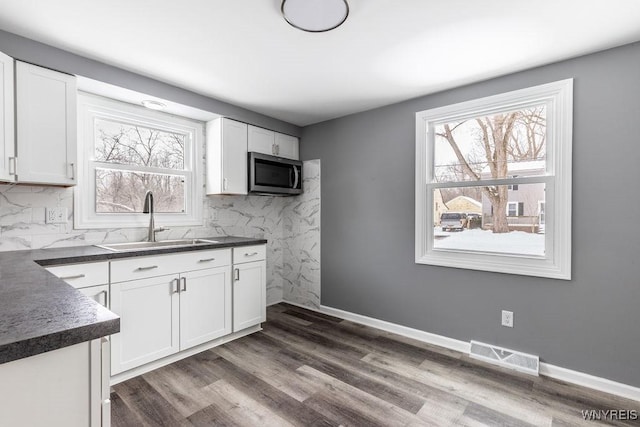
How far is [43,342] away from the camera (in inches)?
26.4

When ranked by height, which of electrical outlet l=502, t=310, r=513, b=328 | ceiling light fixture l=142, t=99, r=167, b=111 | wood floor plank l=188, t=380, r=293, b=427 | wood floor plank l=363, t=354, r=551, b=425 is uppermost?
ceiling light fixture l=142, t=99, r=167, b=111

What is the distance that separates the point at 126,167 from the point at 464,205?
3.01 meters

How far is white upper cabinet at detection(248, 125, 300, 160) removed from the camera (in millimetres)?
3416

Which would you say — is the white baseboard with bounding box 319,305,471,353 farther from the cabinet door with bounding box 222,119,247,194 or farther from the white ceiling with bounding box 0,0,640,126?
the white ceiling with bounding box 0,0,640,126

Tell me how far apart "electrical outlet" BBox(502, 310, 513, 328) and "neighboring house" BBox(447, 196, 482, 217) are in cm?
84

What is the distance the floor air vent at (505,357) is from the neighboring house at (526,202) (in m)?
0.97

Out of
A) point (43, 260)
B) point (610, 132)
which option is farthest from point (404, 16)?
Result: point (43, 260)

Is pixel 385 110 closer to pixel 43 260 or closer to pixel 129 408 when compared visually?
pixel 43 260

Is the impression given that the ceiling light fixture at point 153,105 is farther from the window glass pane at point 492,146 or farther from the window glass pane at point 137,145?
the window glass pane at point 492,146

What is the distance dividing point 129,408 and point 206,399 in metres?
0.44

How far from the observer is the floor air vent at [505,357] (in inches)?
91.0

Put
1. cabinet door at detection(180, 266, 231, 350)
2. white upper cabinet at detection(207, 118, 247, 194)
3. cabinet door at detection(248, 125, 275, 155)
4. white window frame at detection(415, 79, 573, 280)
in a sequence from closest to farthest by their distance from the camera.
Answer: white window frame at detection(415, 79, 573, 280)
cabinet door at detection(180, 266, 231, 350)
white upper cabinet at detection(207, 118, 247, 194)
cabinet door at detection(248, 125, 275, 155)

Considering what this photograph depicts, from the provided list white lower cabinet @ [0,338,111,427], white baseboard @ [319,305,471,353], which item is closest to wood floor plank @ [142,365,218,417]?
white lower cabinet @ [0,338,111,427]

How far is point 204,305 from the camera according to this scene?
264 centimetres
